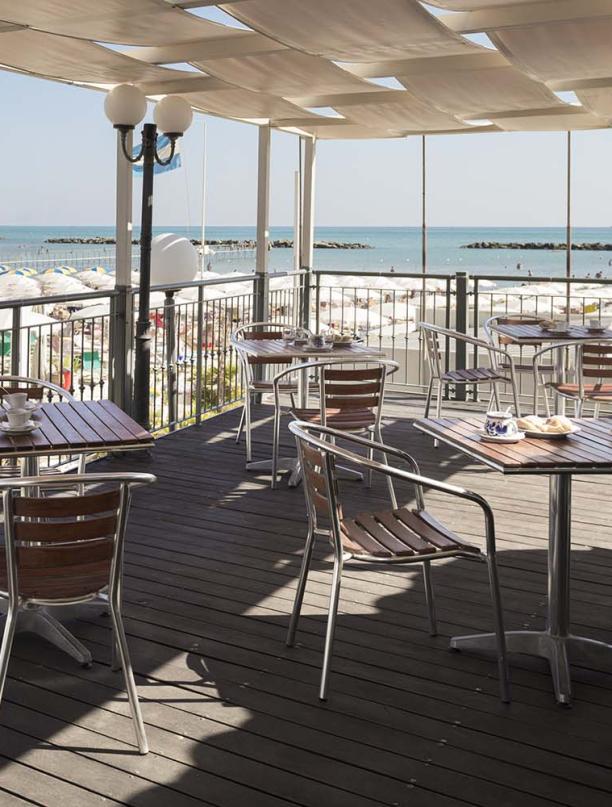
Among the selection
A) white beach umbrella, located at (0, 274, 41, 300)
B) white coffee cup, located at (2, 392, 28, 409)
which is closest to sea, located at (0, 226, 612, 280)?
white beach umbrella, located at (0, 274, 41, 300)

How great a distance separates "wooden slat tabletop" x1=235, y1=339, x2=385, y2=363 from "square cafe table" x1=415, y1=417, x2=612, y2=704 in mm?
2508

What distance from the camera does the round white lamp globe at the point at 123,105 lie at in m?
6.24

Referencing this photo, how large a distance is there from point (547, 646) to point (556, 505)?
1.70 ft

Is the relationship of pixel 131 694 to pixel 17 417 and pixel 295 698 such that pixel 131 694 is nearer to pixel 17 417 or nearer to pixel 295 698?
pixel 295 698

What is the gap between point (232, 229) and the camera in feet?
176

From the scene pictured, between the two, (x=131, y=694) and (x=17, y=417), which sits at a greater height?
(x=17, y=417)

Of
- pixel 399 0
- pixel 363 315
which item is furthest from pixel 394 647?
pixel 363 315

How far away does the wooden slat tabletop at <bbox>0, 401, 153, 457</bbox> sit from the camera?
3421mm

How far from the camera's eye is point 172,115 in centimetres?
649

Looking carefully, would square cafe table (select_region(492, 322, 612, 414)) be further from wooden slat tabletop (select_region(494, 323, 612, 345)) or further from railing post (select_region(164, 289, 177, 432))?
railing post (select_region(164, 289, 177, 432))

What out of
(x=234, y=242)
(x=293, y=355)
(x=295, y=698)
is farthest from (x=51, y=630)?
(x=234, y=242)

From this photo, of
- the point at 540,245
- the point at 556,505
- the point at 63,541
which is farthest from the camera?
the point at 540,245

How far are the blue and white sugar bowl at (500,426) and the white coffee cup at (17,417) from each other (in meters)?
1.70

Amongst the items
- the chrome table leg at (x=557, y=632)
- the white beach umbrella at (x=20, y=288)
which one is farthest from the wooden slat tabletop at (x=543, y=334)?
the white beach umbrella at (x=20, y=288)
